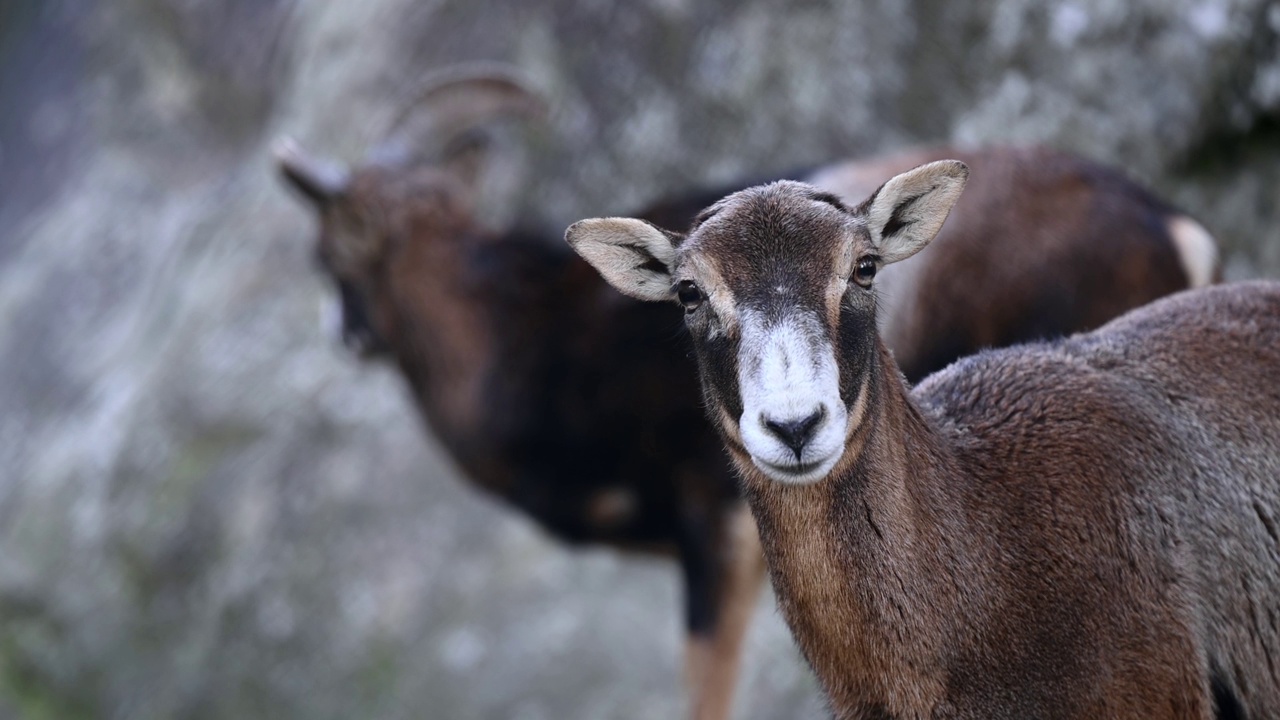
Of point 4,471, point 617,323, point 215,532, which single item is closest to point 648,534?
point 617,323

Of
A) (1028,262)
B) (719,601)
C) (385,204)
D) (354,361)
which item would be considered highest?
(385,204)

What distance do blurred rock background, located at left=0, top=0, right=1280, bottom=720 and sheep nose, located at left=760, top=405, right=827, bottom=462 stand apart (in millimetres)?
5599

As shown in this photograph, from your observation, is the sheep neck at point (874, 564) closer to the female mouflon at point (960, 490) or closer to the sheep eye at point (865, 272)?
the female mouflon at point (960, 490)

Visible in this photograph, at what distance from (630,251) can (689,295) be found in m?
0.32

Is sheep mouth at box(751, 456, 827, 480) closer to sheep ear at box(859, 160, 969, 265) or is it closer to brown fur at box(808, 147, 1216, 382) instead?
sheep ear at box(859, 160, 969, 265)

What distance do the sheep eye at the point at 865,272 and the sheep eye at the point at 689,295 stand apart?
0.45m

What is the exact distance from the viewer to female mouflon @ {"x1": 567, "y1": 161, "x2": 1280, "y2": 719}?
3902mm

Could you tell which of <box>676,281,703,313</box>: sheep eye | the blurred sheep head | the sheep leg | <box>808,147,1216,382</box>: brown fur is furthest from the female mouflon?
the blurred sheep head

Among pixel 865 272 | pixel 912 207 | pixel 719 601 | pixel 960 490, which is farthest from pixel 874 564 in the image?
pixel 719 601

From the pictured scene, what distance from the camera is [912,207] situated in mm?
4227

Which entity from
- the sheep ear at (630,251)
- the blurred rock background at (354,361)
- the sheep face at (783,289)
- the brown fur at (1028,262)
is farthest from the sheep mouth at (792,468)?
the blurred rock background at (354,361)

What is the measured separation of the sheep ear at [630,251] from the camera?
4219 mm

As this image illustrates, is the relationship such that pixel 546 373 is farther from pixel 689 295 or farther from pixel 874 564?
pixel 874 564

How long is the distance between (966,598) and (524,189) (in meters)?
7.54
